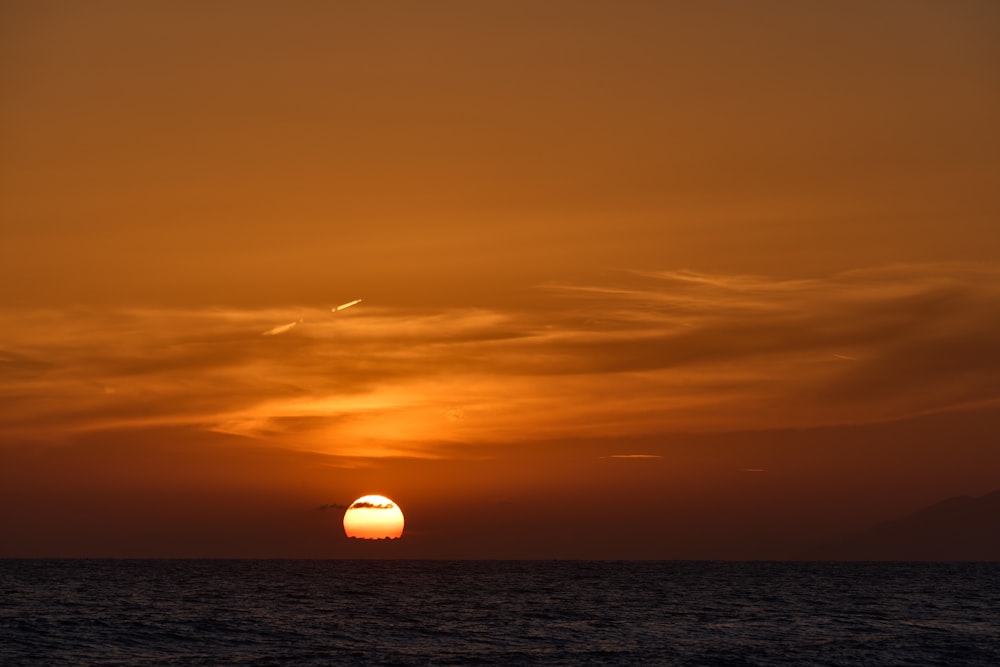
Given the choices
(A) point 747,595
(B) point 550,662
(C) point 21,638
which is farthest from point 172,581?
(B) point 550,662

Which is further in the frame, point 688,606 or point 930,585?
point 930,585

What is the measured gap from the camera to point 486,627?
80812 millimetres

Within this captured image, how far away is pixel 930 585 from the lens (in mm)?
163625

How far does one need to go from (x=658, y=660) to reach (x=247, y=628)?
32.6 meters

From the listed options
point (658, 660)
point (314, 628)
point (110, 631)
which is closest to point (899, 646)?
point (658, 660)

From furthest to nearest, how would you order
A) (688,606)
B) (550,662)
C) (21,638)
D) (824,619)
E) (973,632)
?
(688,606), (824,619), (973,632), (21,638), (550,662)

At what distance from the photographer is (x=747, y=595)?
426 ft

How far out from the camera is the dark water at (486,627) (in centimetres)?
6216

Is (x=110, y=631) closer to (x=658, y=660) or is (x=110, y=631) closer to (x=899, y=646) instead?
(x=658, y=660)

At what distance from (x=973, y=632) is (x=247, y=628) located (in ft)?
176

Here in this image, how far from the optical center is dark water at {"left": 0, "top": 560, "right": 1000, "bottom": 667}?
62.2m

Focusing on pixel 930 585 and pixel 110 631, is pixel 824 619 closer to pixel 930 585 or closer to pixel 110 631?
pixel 110 631

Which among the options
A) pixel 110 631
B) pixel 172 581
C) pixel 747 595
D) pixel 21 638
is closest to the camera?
pixel 21 638

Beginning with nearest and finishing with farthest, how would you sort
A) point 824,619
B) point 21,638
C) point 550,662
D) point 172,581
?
point 550,662 → point 21,638 → point 824,619 → point 172,581
